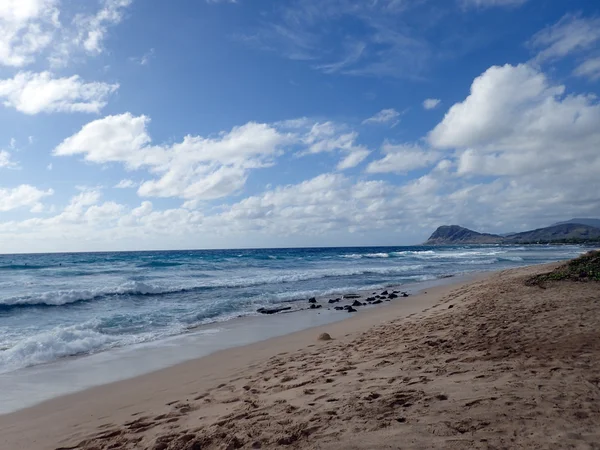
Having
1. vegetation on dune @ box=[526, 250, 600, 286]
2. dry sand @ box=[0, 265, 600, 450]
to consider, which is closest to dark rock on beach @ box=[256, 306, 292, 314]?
dry sand @ box=[0, 265, 600, 450]

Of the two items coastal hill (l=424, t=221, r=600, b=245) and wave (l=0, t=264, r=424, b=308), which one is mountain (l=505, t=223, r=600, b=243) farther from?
wave (l=0, t=264, r=424, b=308)

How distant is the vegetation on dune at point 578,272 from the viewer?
12547mm

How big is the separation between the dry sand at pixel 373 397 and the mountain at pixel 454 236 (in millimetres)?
176705

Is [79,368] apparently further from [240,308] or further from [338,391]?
[240,308]

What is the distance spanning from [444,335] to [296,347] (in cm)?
317

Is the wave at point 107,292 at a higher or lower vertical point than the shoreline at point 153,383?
higher

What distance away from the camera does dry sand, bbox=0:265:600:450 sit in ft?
11.7

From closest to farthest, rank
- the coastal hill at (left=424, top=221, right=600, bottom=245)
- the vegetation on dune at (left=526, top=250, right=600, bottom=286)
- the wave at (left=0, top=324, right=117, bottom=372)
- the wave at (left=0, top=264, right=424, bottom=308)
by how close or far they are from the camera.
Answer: the wave at (left=0, top=324, right=117, bottom=372)
the vegetation on dune at (left=526, top=250, right=600, bottom=286)
the wave at (left=0, top=264, right=424, bottom=308)
the coastal hill at (left=424, top=221, right=600, bottom=245)

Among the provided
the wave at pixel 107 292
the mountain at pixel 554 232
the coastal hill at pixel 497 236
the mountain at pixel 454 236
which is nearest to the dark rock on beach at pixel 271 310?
the wave at pixel 107 292

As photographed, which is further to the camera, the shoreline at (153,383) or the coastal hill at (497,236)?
the coastal hill at (497,236)

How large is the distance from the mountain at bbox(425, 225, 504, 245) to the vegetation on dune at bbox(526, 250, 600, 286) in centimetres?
16727

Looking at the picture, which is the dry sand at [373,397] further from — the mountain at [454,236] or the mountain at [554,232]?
the mountain at [454,236]

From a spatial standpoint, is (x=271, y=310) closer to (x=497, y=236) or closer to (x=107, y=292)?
(x=107, y=292)

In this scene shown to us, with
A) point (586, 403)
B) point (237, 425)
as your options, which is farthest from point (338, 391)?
point (586, 403)
